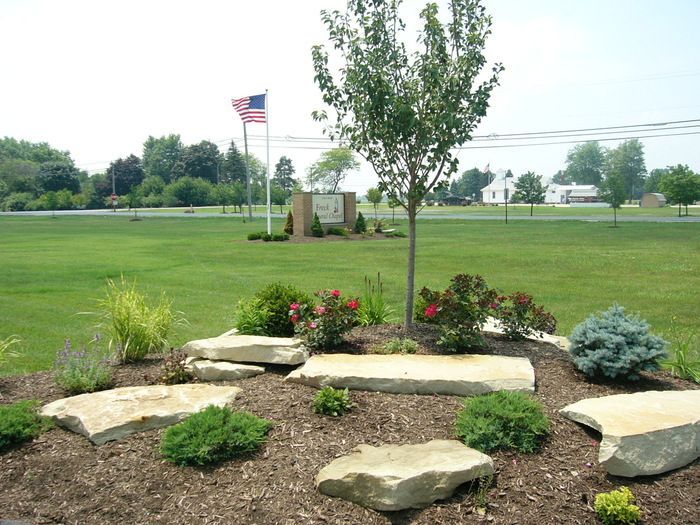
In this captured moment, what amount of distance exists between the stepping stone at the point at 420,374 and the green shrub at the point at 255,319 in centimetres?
118

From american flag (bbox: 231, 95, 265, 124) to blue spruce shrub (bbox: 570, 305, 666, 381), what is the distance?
84.7ft

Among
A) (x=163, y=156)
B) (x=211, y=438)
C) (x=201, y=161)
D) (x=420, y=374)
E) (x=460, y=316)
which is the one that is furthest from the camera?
(x=163, y=156)

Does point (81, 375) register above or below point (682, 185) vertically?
below

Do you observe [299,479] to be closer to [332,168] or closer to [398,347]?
[398,347]

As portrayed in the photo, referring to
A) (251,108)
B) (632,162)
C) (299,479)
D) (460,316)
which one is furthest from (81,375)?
(632,162)

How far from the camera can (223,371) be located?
17.1 ft

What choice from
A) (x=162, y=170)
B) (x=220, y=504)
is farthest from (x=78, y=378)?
(x=162, y=170)

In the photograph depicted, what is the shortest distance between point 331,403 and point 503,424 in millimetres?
1234

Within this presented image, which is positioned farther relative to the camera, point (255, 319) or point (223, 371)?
point (255, 319)

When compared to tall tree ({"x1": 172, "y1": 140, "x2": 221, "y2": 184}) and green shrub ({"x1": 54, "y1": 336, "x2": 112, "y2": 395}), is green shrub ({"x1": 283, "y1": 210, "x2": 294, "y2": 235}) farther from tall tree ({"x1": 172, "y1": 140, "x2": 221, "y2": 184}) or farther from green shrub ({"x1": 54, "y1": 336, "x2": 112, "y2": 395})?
tall tree ({"x1": 172, "y1": 140, "x2": 221, "y2": 184})

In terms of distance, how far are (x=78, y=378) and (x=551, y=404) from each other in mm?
3956

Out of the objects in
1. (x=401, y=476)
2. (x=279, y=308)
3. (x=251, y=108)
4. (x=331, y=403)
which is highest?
(x=251, y=108)

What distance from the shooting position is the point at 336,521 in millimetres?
3275

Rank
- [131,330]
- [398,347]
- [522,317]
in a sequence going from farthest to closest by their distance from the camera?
[522,317] → [131,330] → [398,347]
